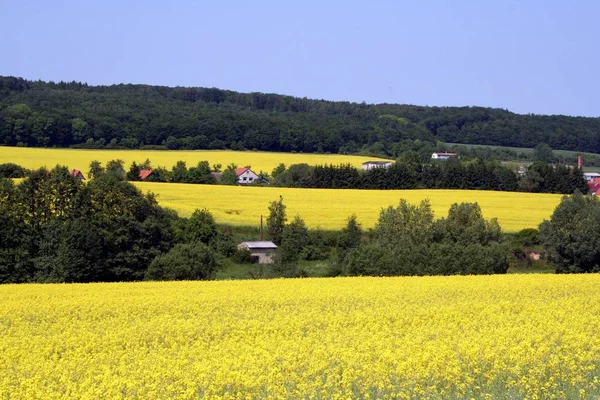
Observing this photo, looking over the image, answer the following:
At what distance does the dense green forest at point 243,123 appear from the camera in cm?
10869

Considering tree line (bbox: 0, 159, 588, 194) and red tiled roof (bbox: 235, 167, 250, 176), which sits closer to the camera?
tree line (bbox: 0, 159, 588, 194)

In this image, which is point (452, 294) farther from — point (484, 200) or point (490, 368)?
point (484, 200)

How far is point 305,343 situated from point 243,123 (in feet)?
357

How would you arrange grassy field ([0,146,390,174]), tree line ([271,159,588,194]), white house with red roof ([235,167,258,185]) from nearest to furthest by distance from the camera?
tree line ([271,159,588,194]) → grassy field ([0,146,390,174]) → white house with red roof ([235,167,258,185])

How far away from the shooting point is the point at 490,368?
508 inches

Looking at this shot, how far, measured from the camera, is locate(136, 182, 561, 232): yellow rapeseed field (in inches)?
2172

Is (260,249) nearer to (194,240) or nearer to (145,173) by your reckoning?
(194,240)

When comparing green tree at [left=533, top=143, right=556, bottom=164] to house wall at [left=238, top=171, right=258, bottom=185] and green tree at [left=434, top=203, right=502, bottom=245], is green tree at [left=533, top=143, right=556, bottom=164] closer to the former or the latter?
house wall at [left=238, top=171, right=258, bottom=185]

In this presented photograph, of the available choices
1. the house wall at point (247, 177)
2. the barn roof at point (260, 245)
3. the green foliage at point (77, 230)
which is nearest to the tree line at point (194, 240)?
the green foliage at point (77, 230)

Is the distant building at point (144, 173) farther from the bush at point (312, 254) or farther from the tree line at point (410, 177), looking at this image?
the bush at point (312, 254)

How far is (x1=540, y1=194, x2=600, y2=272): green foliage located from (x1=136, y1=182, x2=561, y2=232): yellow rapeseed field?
364 inches

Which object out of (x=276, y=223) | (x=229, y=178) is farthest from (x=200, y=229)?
(x=229, y=178)

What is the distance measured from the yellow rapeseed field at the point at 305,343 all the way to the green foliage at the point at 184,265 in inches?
427

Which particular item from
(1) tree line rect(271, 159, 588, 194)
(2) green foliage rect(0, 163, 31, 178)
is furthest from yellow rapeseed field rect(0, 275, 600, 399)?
(1) tree line rect(271, 159, 588, 194)
